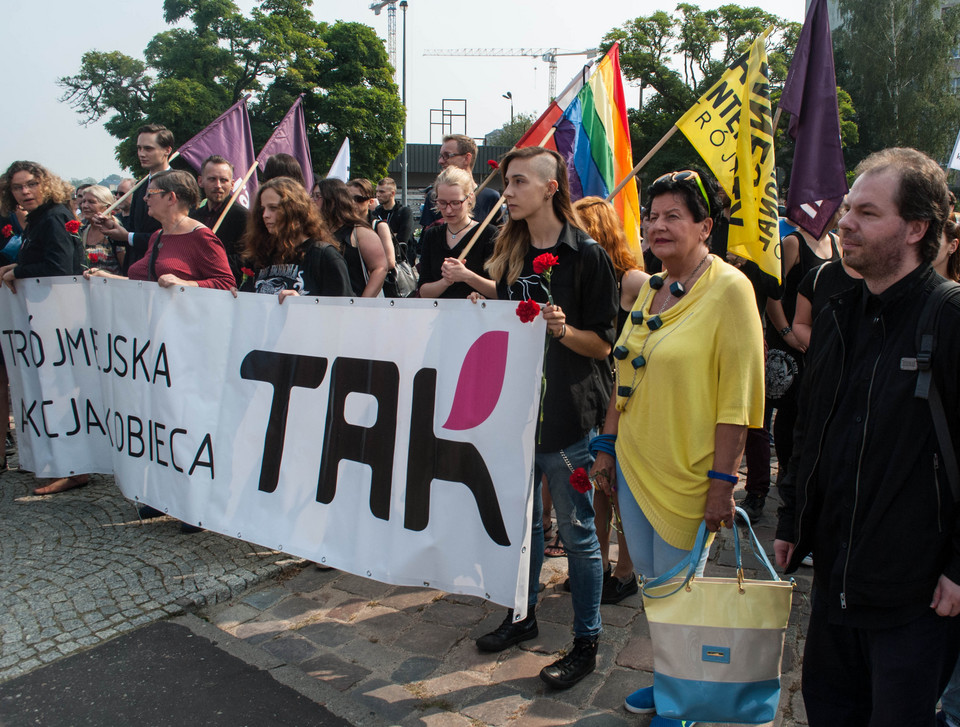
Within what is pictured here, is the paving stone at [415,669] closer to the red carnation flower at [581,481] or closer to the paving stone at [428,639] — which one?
the paving stone at [428,639]

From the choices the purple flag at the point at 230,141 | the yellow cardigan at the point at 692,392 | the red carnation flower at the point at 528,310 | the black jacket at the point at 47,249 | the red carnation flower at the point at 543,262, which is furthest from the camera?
the purple flag at the point at 230,141

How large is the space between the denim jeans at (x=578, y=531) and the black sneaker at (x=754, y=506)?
7.09 feet

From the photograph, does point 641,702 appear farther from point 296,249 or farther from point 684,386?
point 296,249

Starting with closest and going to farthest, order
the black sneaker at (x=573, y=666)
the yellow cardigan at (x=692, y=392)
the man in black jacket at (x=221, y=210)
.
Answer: the yellow cardigan at (x=692, y=392) < the black sneaker at (x=573, y=666) < the man in black jacket at (x=221, y=210)

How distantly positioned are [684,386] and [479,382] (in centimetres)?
97

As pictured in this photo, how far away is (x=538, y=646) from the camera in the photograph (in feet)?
11.2

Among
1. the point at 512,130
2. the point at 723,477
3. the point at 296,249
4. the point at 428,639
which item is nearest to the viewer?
the point at 723,477

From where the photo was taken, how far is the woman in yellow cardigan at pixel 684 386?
2424 mm

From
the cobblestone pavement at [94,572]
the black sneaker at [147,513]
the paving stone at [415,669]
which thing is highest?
the black sneaker at [147,513]

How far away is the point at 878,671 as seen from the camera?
1.99 meters

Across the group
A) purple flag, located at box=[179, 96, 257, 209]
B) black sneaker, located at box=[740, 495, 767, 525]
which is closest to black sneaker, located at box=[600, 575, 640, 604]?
black sneaker, located at box=[740, 495, 767, 525]

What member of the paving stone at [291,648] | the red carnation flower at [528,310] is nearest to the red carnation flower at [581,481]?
the red carnation flower at [528,310]

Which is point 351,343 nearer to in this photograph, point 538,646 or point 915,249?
point 538,646

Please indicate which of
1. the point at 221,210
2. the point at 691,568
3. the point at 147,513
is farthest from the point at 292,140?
the point at 691,568
